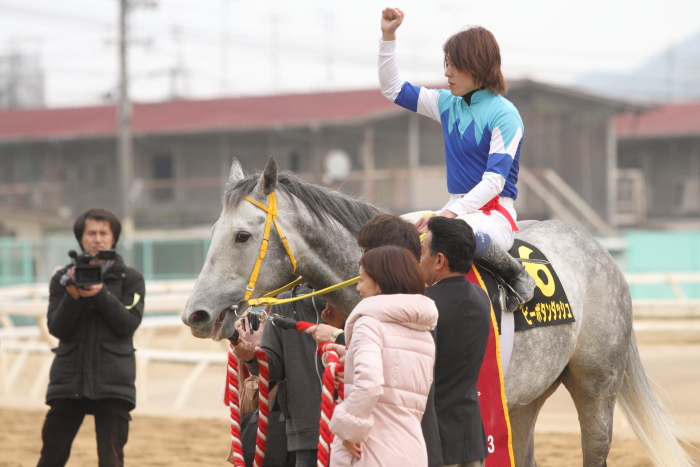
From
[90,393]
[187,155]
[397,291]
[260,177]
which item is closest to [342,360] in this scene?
[397,291]

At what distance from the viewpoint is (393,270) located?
2.76m

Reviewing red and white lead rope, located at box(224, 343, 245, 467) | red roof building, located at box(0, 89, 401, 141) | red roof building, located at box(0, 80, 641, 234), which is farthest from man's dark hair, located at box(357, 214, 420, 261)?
red roof building, located at box(0, 89, 401, 141)

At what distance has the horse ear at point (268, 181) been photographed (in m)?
3.34

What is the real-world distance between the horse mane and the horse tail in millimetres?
1953

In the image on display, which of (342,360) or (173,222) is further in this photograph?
(173,222)

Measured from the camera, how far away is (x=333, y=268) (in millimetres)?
3498

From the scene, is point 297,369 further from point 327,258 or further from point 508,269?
point 508,269

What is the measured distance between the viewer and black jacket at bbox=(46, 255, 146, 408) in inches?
172

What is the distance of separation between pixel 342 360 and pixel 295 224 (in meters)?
0.69

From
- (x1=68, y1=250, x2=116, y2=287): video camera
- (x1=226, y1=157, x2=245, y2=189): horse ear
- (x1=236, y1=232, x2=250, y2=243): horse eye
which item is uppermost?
(x1=226, y1=157, x2=245, y2=189): horse ear

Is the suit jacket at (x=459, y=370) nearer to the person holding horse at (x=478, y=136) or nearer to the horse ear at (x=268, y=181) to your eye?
the person holding horse at (x=478, y=136)

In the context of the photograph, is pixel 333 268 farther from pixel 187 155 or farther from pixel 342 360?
pixel 187 155

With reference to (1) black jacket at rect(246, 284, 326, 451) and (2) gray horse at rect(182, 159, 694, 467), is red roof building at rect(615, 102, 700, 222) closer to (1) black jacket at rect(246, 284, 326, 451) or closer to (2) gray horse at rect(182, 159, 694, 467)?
(2) gray horse at rect(182, 159, 694, 467)

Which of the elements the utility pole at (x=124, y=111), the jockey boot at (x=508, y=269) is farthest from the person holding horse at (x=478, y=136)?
the utility pole at (x=124, y=111)
